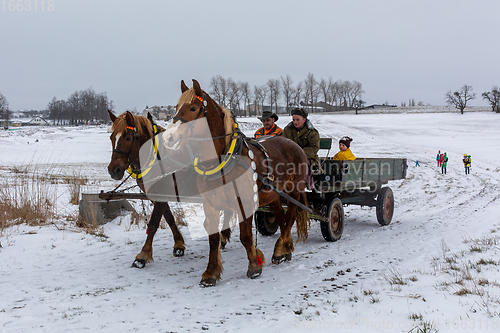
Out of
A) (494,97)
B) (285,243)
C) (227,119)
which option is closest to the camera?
(227,119)

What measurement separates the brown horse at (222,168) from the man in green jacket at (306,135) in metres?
0.99

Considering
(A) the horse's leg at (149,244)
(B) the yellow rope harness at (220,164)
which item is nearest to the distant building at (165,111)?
(B) the yellow rope harness at (220,164)

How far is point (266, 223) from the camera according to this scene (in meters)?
7.18

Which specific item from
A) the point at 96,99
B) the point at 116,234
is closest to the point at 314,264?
the point at 116,234

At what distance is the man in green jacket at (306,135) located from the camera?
20.4 feet

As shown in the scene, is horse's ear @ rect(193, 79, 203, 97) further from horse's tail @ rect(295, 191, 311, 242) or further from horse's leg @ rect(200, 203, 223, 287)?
horse's tail @ rect(295, 191, 311, 242)

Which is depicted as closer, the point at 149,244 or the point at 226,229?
the point at 149,244

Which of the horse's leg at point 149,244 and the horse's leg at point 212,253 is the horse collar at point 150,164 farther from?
the horse's leg at point 212,253

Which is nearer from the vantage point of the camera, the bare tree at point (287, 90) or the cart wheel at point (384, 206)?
the cart wheel at point (384, 206)

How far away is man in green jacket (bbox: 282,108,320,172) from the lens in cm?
620

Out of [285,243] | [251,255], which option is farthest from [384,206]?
[251,255]

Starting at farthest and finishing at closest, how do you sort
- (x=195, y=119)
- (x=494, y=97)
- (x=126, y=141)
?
1. (x=494, y=97)
2. (x=126, y=141)
3. (x=195, y=119)

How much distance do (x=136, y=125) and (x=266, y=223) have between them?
344 centimetres

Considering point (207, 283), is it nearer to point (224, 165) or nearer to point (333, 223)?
point (224, 165)
